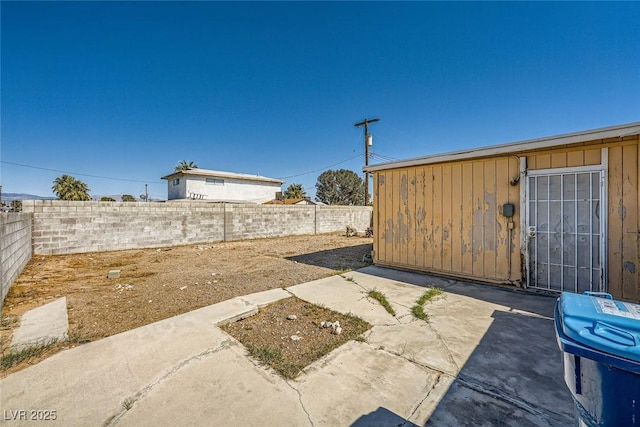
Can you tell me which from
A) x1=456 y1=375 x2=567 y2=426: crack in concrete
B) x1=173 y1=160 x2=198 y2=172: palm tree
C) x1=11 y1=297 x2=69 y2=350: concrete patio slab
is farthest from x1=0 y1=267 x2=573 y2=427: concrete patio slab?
x1=173 y1=160 x2=198 y2=172: palm tree

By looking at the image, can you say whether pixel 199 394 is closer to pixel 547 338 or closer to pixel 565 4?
pixel 547 338

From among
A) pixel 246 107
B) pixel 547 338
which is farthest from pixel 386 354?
pixel 246 107

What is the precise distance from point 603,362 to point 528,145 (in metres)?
4.17

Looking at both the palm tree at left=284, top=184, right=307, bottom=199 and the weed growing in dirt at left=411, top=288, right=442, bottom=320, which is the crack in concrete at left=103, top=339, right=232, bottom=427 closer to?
the weed growing in dirt at left=411, top=288, right=442, bottom=320

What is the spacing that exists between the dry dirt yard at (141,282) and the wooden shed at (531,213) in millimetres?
2152

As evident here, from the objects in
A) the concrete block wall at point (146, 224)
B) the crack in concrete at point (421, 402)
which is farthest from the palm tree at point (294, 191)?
the crack in concrete at point (421, 402)

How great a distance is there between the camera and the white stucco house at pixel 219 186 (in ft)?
70.8

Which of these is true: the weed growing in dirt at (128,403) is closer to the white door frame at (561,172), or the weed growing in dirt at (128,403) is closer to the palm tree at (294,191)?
the white door frame at (561,172)

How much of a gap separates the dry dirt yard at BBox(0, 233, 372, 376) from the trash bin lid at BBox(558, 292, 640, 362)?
3.75 meters

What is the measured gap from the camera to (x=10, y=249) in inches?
164

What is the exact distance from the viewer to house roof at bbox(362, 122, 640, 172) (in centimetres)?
318

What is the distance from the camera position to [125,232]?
851 centimetres

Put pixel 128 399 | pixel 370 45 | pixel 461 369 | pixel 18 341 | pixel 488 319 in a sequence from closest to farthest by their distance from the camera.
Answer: pixel 128 399, pixel 461 369, pixel 18 341, pixel 488 319, pixel 370 45

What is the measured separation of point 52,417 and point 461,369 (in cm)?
288
